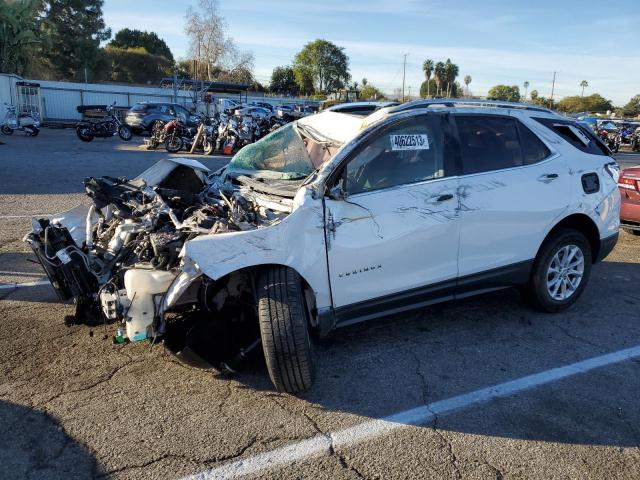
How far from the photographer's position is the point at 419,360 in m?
4.14

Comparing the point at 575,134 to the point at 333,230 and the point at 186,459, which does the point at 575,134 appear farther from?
the point at 186,459

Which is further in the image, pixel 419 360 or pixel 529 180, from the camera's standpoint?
pixel 529 180

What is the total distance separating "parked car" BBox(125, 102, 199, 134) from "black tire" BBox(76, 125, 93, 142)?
11.1 feet

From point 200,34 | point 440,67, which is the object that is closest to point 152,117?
point 200,34

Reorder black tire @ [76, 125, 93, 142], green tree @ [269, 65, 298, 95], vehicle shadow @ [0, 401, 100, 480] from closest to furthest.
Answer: vehicle shadow @ [0, 401, 100, 480] < black tire @ [76, 125, 93, 142] < green tree @ [269, 65, 298, 95]

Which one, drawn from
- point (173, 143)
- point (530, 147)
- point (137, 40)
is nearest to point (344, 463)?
point (530, 147)

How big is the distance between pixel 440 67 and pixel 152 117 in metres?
81.5

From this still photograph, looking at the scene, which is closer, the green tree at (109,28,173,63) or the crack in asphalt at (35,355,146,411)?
the crack in asphalt at (35,355,146,411)

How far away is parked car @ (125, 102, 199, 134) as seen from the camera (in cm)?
2506

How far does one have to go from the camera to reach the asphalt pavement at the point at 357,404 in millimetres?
2961

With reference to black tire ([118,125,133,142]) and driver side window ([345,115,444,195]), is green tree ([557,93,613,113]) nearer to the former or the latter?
black tire ([118,125,133,142])

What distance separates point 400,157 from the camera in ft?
13.6

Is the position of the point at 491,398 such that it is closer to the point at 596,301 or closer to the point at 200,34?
the point at 596,301

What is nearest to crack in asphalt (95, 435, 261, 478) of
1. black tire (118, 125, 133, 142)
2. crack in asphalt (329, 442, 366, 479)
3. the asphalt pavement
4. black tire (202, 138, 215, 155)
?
the asphalt pavement
